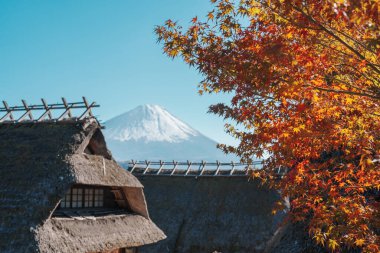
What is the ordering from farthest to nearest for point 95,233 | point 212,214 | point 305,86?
point 212,214
point 95,233
point 305,86

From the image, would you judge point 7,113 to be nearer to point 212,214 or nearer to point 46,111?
point 46,111

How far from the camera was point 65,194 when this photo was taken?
1107 centimetres

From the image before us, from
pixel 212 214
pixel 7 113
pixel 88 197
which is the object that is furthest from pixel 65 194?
pixel 212 214

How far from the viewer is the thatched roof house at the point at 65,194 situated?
1055 cm

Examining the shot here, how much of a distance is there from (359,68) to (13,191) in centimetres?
996

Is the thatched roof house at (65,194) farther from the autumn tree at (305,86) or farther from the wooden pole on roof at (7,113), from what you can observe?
the autumn tree at (305,86)

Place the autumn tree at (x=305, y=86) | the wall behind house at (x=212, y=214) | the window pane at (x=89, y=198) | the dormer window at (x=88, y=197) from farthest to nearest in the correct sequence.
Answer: the wall behind house at (x=212, y=214) < the window pane at (x=89, y=198) < the dormer window at (x=88, y=197) < the autumn tree at (x=305, y=86)

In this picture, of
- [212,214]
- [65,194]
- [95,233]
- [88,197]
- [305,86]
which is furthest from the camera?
[212,214]

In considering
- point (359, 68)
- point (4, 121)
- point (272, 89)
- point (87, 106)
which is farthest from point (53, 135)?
point (359, 68)

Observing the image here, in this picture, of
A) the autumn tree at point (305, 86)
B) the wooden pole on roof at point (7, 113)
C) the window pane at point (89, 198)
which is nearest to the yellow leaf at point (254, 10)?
the autumn tree at point (305, 86)

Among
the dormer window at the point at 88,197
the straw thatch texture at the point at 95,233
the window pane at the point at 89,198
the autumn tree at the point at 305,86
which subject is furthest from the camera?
the window pane at the point at 89,198

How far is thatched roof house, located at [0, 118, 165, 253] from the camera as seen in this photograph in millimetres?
10555

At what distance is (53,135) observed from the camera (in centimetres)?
1306

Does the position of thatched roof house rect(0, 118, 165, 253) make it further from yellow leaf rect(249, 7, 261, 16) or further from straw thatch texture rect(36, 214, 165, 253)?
yellow leaf rect(249, 7, 261, 16)
